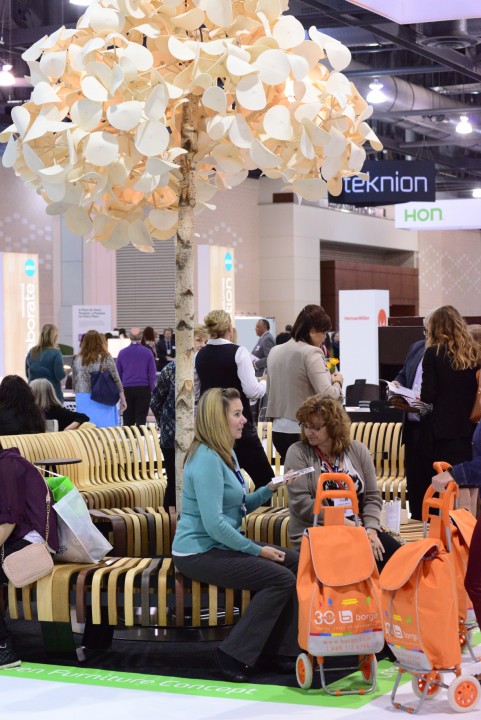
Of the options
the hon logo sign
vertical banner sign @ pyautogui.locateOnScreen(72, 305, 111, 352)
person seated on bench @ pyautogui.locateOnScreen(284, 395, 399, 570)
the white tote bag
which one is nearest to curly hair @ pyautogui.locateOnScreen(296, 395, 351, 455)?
person seated on bench @ pyautogui.locateOnScreen(284, 395, 399, 570)

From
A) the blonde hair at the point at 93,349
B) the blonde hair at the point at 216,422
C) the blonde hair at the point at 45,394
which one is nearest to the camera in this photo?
the blonde hair at the point at 216,422

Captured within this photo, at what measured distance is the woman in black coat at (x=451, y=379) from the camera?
5637mm

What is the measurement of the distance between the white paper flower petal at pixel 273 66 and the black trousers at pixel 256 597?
5.84ft

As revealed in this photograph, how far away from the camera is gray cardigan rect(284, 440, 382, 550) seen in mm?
4535

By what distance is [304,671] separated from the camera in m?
4.23

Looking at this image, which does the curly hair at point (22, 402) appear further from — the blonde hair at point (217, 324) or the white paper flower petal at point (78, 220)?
the white paper flower petal at point (78, 220)

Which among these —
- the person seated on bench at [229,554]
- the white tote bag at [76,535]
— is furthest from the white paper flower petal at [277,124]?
the white tote bag at [76,535]

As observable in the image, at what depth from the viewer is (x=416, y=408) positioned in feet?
19.1

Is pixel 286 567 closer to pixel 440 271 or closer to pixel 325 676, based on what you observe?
pixel 325 676

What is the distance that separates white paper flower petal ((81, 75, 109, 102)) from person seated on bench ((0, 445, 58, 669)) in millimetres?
1522

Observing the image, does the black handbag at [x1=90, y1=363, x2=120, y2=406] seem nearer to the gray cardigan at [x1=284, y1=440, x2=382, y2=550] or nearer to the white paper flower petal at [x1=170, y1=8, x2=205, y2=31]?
the gray cardigan at [x1=284, y1=440, x2=382, y2=550]

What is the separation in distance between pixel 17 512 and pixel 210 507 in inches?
32.5

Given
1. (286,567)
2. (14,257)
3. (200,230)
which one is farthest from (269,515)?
(200,230)

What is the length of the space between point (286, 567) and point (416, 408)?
5.12 feet
